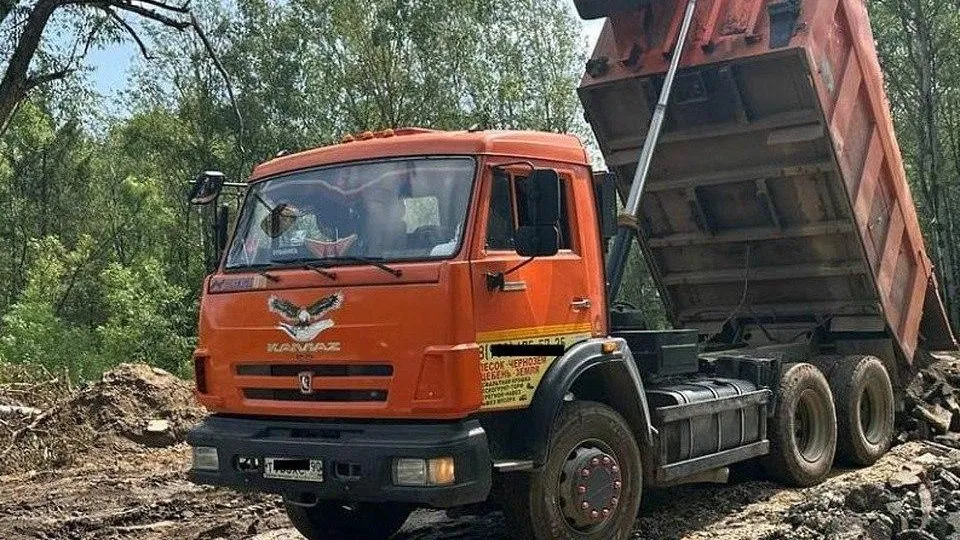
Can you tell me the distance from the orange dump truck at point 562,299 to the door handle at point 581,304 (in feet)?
0.07

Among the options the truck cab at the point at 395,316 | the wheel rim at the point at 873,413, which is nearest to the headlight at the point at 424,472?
the truck cab at the point at 395,316

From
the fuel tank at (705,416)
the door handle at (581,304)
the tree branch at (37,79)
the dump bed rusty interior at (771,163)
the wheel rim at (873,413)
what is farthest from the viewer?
the tree branch at (37,79)

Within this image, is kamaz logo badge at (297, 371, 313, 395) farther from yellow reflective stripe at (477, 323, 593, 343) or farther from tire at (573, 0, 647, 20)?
tire at (573, 0, 647, 20)

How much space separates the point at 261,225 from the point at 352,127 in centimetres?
2013

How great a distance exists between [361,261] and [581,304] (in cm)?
121

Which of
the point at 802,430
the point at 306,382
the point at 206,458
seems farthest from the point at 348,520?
the point at 802,430

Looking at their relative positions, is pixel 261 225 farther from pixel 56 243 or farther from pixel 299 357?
pixel 56 243

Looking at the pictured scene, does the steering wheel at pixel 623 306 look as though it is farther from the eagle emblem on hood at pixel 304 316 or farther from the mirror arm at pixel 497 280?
the eagle emblem on hood at pixel 304 316

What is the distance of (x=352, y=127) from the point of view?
974 inches

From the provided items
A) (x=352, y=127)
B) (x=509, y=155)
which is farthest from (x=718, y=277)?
(x=352, y=127)

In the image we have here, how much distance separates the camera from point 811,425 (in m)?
7.04

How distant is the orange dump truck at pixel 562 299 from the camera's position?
4.32 m

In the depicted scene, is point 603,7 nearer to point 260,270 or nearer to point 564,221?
point 564,221

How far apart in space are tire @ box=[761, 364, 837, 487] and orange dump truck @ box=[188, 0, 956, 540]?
0.02 metres
